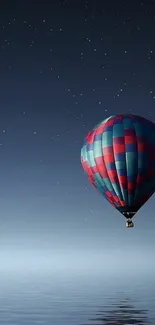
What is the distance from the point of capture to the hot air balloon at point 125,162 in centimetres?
3416

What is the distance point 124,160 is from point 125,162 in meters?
0.17

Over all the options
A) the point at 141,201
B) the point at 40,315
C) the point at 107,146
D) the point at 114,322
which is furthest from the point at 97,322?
the point at 107,146

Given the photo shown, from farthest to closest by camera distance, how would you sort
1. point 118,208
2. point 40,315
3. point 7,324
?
point 40,315
point 7,324
point 118,208

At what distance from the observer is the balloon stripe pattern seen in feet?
Answer: 112

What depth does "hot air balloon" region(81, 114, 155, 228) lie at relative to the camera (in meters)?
34.2

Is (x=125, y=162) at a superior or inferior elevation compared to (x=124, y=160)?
inferior

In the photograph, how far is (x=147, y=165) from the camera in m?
34.6

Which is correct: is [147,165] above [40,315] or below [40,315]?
above

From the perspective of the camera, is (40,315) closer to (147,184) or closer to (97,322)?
(97,322)

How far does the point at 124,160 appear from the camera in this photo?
113ft

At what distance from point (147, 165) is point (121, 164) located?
1.87 metres

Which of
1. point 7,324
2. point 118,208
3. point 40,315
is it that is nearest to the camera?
point 118,208

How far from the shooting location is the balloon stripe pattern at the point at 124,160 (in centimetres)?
3422

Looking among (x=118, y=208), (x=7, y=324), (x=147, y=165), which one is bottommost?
(x=7, y=324)
